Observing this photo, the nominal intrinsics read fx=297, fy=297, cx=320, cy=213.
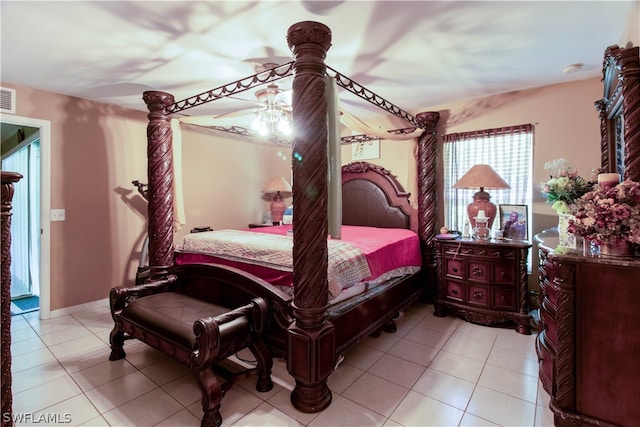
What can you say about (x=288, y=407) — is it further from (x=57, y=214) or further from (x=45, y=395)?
(x=57, y=214)

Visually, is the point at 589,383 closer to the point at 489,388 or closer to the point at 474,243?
the point at 489,388

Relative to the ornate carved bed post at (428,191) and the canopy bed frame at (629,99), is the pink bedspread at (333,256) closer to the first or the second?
the ornate carved bed post at (428,191)

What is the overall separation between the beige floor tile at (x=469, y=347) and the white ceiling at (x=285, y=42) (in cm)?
252

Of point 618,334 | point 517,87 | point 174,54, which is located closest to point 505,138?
point 517,87

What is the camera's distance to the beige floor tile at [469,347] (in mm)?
2456

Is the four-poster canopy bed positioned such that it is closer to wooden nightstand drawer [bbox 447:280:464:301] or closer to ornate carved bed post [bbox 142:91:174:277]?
ornate carved bed post [bbox 142:91:174:277]

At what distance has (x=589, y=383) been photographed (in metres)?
1.53

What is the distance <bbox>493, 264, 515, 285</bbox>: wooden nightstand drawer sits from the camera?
2.89 m

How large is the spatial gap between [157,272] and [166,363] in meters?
0.86

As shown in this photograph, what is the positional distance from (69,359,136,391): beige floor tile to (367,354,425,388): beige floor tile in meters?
1.87

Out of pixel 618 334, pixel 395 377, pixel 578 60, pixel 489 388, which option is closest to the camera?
pixel 618 334

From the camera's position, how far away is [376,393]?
1.99m

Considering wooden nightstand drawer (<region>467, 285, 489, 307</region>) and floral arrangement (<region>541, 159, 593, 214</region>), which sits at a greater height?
floral arrangement (<region>541, 159, 593, 214</region>)

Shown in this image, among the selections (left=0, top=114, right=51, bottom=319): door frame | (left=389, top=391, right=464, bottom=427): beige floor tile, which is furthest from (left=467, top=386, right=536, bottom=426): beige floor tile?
(left=0, top=114, right=51, bottom=319): door frame
